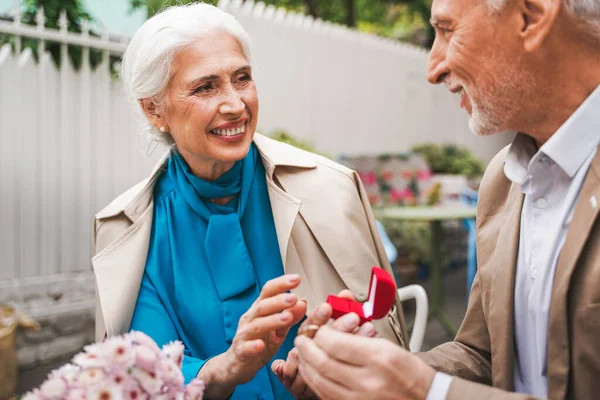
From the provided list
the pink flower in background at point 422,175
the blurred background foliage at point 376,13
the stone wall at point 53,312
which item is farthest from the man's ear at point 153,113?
the blurred background foliage at point 376,13

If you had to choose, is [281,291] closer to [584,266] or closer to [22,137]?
[584,266]

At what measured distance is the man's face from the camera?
1229mm

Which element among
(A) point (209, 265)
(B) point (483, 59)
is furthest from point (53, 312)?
(B) point (483, 59)

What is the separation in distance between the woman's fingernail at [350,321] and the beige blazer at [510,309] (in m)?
0.23

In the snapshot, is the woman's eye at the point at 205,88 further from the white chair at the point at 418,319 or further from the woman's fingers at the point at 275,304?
the white chair at the point at 418,319

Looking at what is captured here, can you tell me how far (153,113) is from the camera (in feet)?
7.25

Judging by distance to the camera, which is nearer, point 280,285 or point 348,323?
point 348,323

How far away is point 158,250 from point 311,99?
522 centimetres

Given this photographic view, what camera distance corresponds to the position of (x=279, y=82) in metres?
6.50

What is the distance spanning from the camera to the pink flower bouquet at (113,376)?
99cm

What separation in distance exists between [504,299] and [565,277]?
0.24 meters

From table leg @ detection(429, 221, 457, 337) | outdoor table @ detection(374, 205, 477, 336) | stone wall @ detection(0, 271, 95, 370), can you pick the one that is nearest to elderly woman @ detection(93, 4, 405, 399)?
stone wall @ detection(0, 271, 95, 370)

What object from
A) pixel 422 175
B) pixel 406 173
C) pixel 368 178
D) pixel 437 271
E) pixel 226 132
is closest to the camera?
pixel 226 132

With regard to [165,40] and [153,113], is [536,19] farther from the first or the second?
[153,113]
